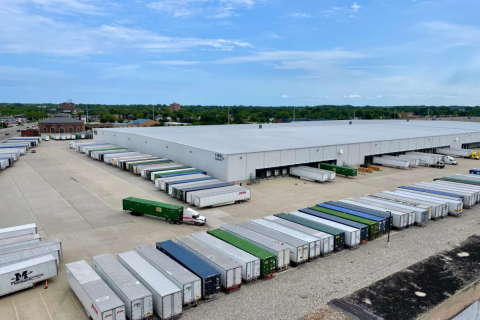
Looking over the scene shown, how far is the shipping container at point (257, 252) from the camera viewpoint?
869 inches

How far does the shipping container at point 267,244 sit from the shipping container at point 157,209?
6.15 metres

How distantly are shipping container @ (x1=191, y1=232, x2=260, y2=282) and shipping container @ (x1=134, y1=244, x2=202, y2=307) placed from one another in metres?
3.28

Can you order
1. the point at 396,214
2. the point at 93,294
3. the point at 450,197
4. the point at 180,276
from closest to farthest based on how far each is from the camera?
1. the point at 93,294
2. the point at 180,276
3. the point at 396,214
4. the point at 450,197

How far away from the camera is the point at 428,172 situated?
58.1 m

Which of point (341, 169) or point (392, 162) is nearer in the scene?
point (341, 169)

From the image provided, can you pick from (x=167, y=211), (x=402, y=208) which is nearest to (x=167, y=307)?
(x=167, y=211)

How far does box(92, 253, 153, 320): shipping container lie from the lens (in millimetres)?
17188

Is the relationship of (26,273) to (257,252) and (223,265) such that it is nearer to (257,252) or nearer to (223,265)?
(223,265)

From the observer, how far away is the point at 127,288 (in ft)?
59.5

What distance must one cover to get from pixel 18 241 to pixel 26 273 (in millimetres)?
5737

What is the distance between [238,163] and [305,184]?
9922 millimetres

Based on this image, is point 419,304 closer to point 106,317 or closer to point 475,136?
point 106,317

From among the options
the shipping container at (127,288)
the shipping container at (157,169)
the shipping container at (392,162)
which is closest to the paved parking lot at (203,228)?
the shipping container at (157,169)

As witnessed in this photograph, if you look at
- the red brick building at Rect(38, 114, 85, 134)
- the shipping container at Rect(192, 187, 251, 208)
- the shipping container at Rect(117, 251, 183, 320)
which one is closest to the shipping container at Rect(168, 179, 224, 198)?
the shipping container at Rect(192, 187, 251, 208)
